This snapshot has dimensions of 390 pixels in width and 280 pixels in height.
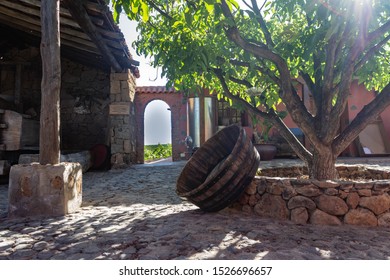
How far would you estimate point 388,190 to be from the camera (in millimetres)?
2340

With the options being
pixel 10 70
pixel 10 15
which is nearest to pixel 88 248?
pixel 10 15

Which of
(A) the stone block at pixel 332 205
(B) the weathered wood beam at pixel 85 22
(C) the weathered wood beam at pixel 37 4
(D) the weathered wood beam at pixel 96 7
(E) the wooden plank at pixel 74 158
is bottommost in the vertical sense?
(A) the stone block at pixel 332 205

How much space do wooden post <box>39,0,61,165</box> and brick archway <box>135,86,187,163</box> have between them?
7.19 meters

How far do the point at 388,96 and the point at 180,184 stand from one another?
93.1 inches

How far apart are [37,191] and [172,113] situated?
8104 mm

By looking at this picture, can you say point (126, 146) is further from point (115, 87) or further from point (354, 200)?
point (354, 200)

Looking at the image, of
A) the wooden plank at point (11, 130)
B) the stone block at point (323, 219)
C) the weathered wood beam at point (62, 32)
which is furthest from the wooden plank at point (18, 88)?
the stone block at point (323, 219)

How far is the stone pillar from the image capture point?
24.2ft

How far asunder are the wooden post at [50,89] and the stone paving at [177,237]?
753mm

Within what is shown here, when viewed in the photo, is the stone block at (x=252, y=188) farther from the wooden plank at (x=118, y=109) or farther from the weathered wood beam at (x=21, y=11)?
the wooden plank at (x=118, y=109)

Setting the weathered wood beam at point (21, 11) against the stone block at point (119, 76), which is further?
the stone block at point (119, 76)

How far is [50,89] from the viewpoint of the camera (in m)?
3.03

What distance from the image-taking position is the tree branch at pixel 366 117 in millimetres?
2735

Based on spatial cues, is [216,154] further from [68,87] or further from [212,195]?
[68,87]
